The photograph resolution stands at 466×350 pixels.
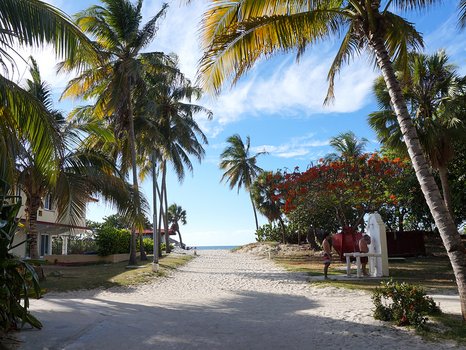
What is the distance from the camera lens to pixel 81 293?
12539 mm

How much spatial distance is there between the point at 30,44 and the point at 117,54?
15.2m

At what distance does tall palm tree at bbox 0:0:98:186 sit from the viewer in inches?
242

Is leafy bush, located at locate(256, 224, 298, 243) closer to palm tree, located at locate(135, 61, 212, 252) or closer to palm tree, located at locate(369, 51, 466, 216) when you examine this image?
palm tree, located at locate(135, 61, 212, 252)

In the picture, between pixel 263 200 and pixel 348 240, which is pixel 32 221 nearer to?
pixel 348 240

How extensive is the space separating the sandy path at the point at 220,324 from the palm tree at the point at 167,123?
13367 millimetres

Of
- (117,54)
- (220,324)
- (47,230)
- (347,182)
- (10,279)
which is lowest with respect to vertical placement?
(220,324)

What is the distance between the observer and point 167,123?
28.8 m

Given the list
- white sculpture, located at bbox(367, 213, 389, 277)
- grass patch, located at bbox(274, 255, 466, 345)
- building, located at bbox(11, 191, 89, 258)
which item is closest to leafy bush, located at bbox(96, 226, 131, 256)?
building, located at bbox(11, 191, 89, 258)

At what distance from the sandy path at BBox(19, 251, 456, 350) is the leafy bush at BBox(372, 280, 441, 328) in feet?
0.82

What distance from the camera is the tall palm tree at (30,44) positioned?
6.14m

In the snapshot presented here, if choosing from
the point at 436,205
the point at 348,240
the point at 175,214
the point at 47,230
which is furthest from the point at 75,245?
the point at 175,214

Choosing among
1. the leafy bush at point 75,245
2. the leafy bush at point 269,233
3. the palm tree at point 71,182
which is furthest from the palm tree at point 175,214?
the palm tree at point 71,182

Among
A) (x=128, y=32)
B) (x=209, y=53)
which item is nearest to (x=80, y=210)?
(x=209, y=53)

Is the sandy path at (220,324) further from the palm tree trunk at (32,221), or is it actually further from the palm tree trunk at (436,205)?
the palm tree trunk at (32,221)
